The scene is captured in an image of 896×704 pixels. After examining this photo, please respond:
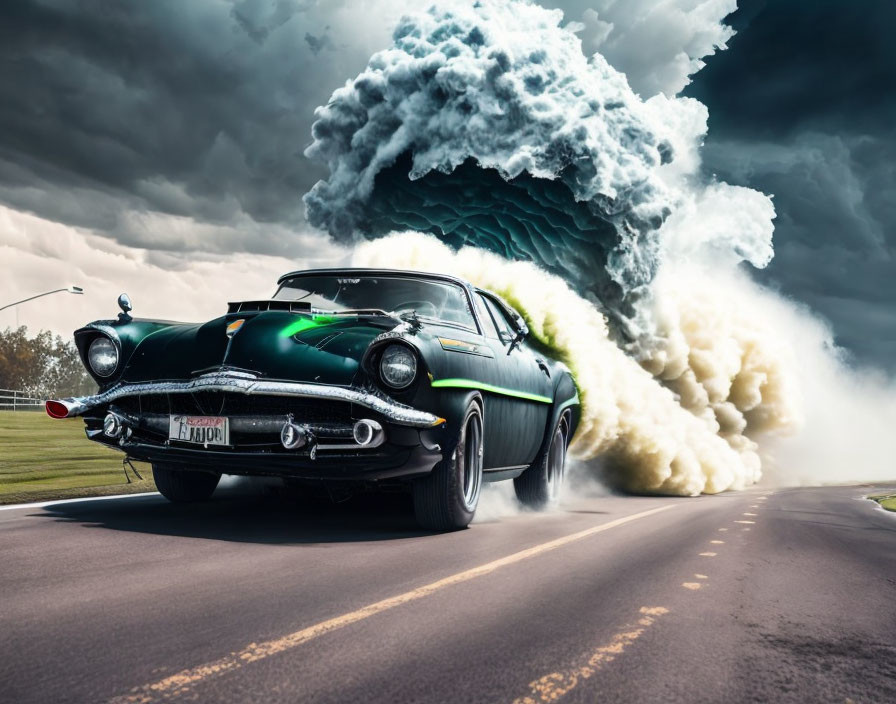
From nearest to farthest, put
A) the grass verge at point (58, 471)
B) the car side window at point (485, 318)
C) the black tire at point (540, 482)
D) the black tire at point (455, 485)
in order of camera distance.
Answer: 1. the black tire at point (455, 485)
2. the car side window at point (485, 318)
3. the grass verge at point (58, 471)
4. the black tire at point (540, 482)

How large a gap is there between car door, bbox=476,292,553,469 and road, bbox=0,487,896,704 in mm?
742

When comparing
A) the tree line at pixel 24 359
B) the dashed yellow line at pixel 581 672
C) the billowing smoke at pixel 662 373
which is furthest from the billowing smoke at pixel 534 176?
the tree line at pixel 24 359

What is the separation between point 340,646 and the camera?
2.85 metres

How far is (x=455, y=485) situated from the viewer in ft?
18.9

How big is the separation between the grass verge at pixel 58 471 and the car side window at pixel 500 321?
3577 millimetres

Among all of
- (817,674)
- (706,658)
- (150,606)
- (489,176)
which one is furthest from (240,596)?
(489,176)

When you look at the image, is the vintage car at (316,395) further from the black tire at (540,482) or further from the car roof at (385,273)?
the black tire at (540,482)

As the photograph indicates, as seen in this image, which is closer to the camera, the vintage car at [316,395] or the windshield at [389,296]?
the vintage car at [316,395]

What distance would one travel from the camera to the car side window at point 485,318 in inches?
271

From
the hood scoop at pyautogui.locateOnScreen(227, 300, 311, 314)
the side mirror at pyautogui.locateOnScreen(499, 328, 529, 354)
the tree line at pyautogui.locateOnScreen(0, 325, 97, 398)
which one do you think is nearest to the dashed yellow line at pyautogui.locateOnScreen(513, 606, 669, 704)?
the hood scoop at pyautogui.locateOnScreen(227, 300, 311, 314)

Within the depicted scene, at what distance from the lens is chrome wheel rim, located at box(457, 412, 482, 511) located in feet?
19.7

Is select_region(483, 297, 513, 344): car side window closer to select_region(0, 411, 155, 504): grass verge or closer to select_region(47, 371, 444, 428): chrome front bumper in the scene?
select_region(47, 371, 444, 428): chrome front bumper

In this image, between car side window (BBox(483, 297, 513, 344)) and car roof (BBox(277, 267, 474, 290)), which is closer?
car roof (BBox(277, 267, 474, 290))

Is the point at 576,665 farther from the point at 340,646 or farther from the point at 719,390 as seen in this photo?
the point at 719,390
